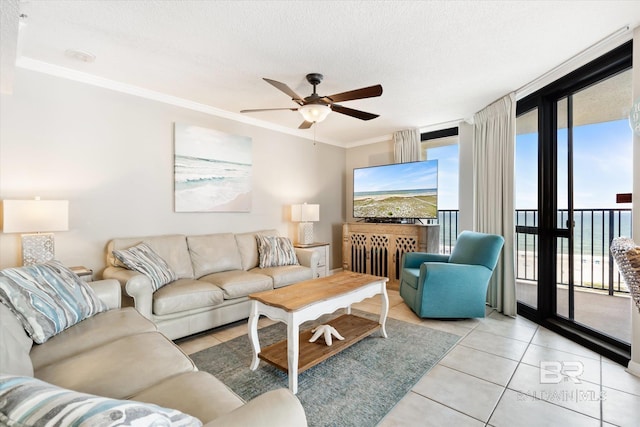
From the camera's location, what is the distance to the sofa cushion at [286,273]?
3.35m

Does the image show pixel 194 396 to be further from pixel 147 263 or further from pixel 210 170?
pixel 210 170

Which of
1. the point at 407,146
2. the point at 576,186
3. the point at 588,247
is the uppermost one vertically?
the point at 407,146

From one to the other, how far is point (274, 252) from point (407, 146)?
2.68 meters

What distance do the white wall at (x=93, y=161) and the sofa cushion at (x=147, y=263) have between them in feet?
1.33

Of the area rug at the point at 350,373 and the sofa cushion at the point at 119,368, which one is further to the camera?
the area rug at the point at 350,373

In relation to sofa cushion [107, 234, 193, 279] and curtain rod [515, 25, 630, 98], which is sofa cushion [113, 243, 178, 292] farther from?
curtain rod [515, 25, 630, 98]

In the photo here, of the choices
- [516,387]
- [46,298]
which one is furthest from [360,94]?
[46,298]

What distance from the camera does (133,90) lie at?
124 inches

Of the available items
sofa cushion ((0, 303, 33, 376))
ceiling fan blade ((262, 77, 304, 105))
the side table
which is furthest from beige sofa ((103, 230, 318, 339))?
ceiling fan blade ((262, 77, 304, 105))

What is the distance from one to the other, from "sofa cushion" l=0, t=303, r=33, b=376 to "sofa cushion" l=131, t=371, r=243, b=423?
448 millimetres

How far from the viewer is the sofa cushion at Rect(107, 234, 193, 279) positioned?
9.88ft

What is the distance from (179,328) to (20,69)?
8.40 ft

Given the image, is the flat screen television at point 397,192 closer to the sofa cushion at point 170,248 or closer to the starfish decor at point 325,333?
the starfish decor at point 325,333

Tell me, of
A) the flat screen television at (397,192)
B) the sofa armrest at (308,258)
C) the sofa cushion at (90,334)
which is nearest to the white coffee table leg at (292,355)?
the sofa cushion at (90,334)
